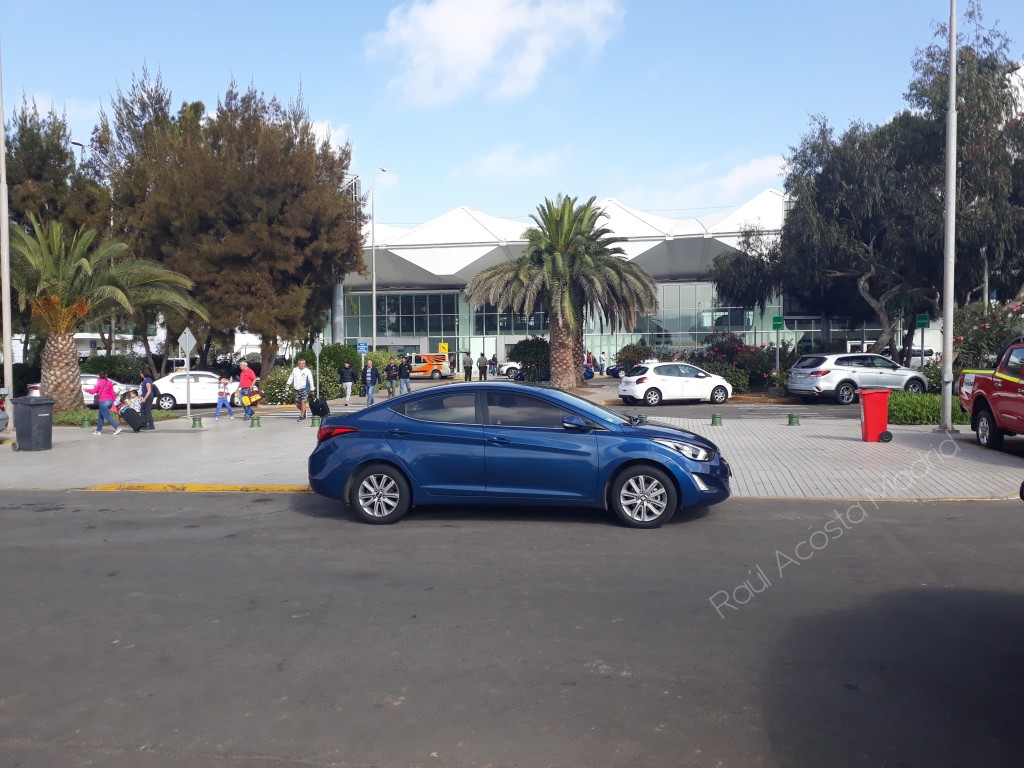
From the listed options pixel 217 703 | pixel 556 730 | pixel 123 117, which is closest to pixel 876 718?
pixel 556 730

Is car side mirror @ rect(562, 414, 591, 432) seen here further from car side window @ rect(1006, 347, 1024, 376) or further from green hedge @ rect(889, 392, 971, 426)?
green hedge @ rect(889, 392, 971, 426)

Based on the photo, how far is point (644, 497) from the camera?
9.00 metres

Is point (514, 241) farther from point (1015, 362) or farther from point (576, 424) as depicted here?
point (576, 424)

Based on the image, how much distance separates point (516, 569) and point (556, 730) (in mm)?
3102

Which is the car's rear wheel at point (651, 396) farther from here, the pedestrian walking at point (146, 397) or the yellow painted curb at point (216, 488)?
the yellow painted curb at point (216, 488)

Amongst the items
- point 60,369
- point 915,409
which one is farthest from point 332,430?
point 60,369

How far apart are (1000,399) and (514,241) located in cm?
4356

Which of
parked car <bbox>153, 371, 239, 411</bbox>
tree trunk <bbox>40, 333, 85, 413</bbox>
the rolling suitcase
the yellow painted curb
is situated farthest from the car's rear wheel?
the yellow painted curb

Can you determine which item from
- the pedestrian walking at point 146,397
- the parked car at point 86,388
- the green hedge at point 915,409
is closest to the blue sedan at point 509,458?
the green hedge at point 915,409

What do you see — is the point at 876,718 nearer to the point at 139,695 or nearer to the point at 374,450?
the point at 139,695

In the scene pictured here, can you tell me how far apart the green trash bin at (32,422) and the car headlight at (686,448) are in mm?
12638

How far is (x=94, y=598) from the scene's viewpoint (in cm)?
670

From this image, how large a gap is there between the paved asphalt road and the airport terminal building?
1623 inches

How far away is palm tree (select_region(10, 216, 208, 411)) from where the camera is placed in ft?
79.6
